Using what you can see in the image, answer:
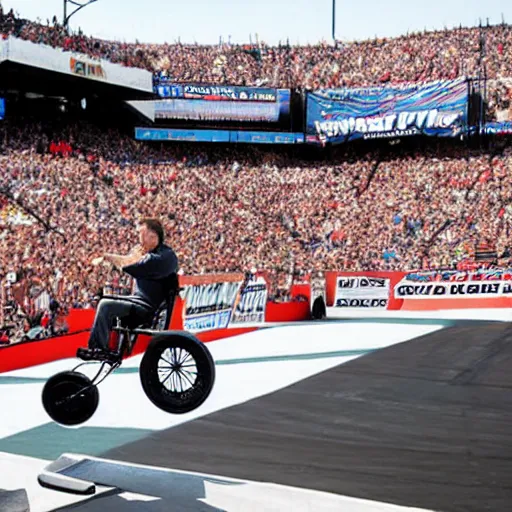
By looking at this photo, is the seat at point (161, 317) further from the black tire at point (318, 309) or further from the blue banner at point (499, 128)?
the blue banner at point (499, 128)

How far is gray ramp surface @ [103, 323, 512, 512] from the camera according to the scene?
9.99m

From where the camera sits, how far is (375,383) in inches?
664

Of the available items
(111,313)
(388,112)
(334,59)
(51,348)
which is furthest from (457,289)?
(111,313)

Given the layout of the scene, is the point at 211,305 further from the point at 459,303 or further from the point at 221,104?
the point at 221,104

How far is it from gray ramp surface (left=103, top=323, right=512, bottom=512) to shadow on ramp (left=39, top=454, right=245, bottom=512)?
22.9 inches

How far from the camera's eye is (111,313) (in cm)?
631

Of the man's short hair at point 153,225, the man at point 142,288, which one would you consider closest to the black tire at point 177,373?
the man at point 142,288

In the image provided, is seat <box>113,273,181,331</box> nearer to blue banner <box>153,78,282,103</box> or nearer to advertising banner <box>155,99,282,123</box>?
advertising banner <box>155,99,282,123</box>

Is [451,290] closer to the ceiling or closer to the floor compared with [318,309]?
closer to the ceiling

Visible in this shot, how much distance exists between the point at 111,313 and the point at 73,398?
0.91m

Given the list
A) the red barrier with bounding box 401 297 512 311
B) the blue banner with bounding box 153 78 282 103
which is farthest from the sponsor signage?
the blue banner with bounding box 153 78 282 103

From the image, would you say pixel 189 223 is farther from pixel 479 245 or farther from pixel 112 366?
pixel 112 366

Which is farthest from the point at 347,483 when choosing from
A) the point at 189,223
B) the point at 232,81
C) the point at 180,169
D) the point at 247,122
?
the point at 232,81

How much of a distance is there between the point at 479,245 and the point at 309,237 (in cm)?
976
